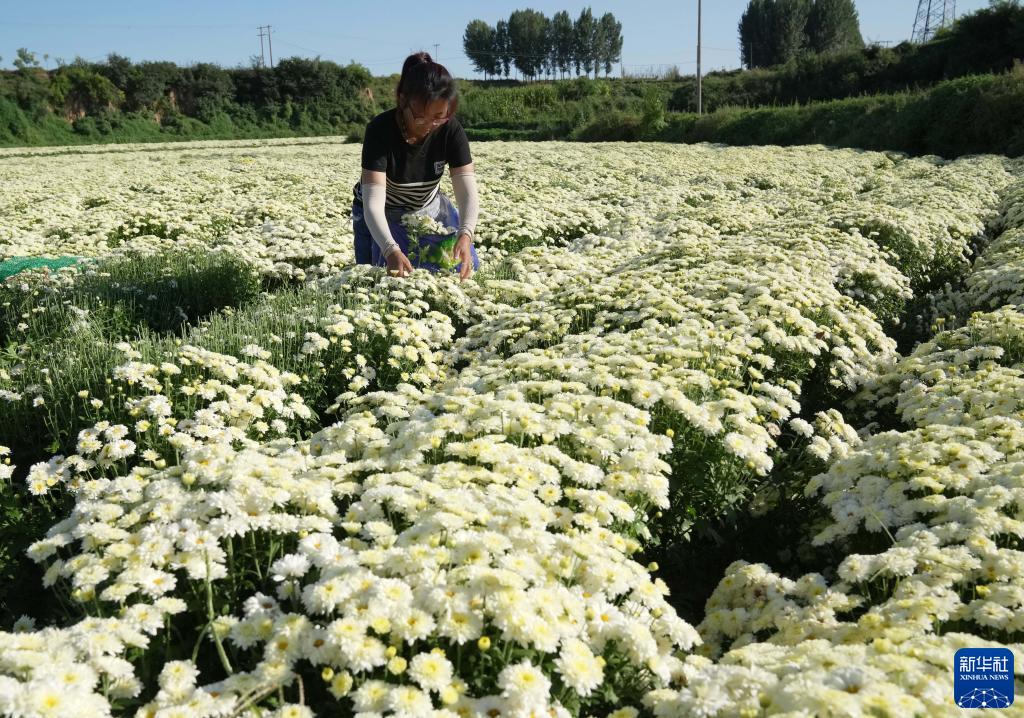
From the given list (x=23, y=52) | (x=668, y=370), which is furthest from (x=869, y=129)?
(x=23, y=52)

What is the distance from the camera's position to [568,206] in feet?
43.5

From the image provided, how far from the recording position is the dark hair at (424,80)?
232 inches

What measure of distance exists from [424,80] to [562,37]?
Result: 138781 millimetres

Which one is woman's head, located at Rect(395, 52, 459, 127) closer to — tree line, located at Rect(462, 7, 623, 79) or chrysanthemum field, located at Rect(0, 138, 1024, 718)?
chrysanthemum field, located at Rect(0, 138, 1024, 718)

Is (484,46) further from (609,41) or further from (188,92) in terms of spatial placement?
(188,92)

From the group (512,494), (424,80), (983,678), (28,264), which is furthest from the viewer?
(28,264)

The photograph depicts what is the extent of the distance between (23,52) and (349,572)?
247 feet

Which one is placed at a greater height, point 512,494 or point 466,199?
point 466,199

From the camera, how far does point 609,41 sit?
138 meters

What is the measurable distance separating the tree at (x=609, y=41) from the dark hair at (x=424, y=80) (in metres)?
141

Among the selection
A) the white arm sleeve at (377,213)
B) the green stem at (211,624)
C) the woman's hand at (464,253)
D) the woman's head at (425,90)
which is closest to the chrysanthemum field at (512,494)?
the green stem at (211,624)

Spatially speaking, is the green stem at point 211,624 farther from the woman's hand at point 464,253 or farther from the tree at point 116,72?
the tree at point 116,72

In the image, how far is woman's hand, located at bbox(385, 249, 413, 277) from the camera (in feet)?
21.2

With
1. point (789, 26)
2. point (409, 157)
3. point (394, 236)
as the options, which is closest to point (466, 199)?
point (409, 157)
